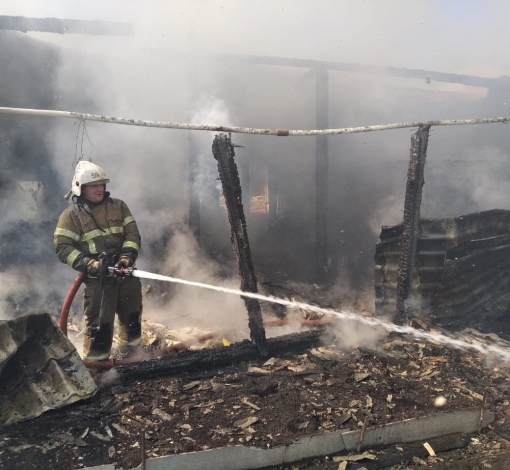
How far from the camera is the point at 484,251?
6953 millimetres

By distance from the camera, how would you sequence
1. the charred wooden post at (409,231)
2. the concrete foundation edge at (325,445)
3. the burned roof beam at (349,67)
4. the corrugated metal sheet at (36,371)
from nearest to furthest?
the concrete foundation edge at (325,445), the corrugated metal sheet at (36,371), the charred wooden post at (409,231), the burned roof beam at (349,67)

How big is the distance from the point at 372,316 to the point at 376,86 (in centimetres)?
1075

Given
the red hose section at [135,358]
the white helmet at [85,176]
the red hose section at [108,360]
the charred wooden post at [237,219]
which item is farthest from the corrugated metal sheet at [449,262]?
the white helmet at [85,176]

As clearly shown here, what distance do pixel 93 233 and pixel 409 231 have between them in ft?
13.6

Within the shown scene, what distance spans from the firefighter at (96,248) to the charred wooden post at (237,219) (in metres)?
1.29

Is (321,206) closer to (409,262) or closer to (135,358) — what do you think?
(409,262)

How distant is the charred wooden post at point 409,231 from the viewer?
18.9ft

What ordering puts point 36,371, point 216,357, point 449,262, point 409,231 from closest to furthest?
point 36,371 → point 216,357 → point 409,231 → point 449,262

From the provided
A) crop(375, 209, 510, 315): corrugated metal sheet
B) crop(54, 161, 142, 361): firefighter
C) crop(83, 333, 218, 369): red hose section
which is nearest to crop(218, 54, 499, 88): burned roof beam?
crop(375, 209, 510, 315): corrugated metal sheet

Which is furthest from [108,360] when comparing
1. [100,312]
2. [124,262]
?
[124,262]

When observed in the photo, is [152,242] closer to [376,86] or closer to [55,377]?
[55,377]

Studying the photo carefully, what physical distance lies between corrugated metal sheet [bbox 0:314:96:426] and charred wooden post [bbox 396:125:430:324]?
4135mm

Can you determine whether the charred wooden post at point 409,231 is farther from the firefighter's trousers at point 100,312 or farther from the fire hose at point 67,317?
the firefighter's trousers at point 100,312

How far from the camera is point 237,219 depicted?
527cm
